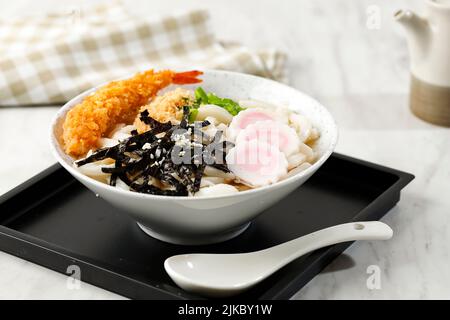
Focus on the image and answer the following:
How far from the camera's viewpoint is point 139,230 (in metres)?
1.91

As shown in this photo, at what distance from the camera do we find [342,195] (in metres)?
2.09

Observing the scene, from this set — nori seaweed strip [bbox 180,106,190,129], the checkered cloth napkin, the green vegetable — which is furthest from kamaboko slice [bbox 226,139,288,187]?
the checkered cloth napkin

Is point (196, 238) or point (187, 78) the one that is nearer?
point (196, 238)

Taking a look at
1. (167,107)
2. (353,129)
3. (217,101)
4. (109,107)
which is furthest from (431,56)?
(109,107)

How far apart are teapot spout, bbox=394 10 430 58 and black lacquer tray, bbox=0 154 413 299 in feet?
2.04

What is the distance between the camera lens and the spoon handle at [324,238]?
1.69m

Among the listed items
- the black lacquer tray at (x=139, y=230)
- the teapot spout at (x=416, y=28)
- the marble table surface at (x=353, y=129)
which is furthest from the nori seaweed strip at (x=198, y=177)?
the teapot spout at (x=416, y=28)

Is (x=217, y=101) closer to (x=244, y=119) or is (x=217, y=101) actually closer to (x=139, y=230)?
(x=244, y=119)

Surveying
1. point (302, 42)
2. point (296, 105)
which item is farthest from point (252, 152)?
point (302, 42)

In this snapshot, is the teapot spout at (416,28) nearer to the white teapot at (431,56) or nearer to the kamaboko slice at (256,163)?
the white teapot at (431,56)

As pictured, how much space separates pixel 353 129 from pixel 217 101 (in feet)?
2.48

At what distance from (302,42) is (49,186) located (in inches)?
64.7

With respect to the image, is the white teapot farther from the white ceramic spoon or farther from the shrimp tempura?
the white ceramic spoon

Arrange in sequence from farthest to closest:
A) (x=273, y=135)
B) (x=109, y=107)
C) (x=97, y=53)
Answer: (x=97, y=53) → (x=109, y=107) → (x=273, y=135)
